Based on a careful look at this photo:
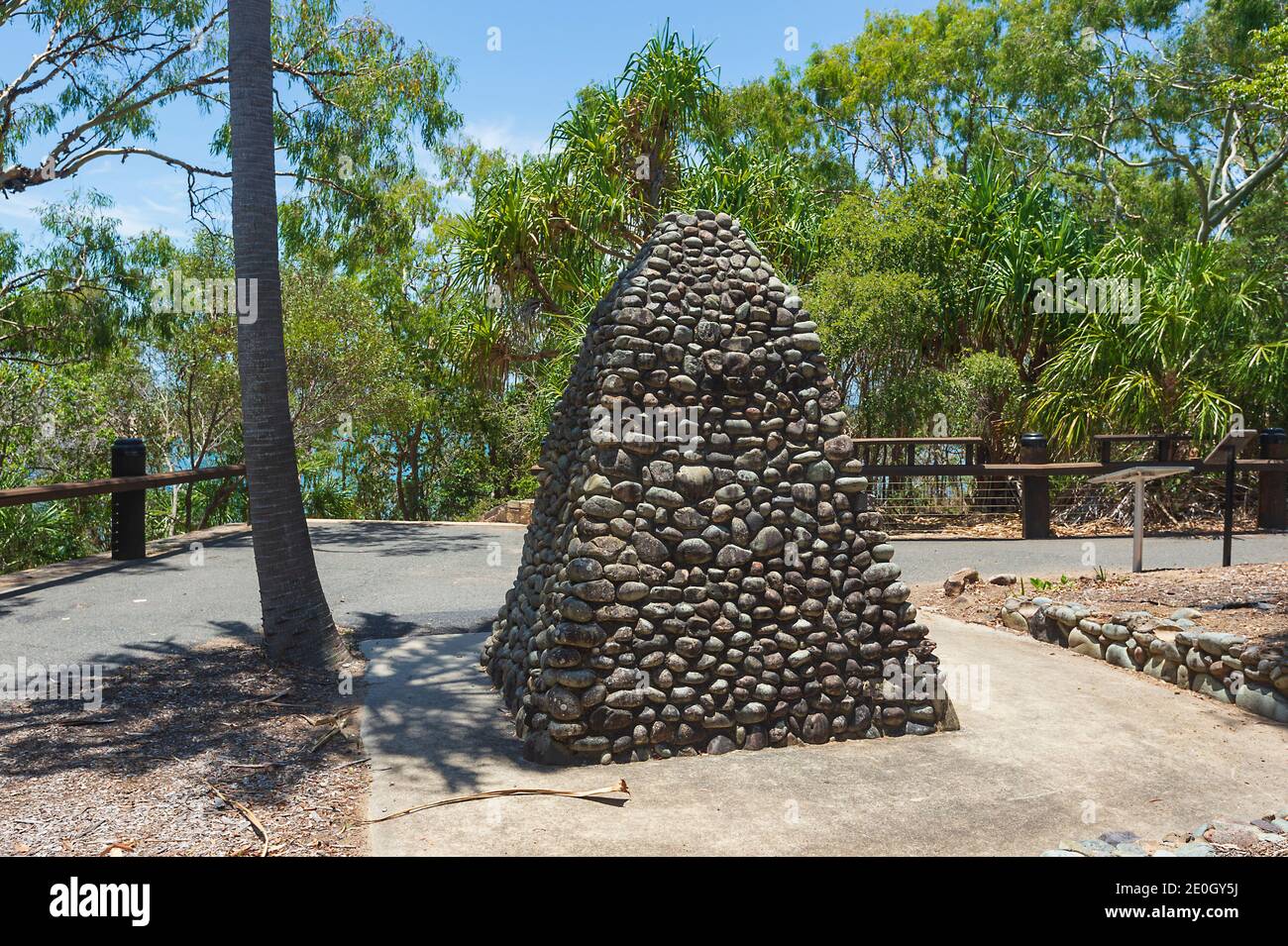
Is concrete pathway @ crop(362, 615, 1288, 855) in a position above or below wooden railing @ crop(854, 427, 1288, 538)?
below

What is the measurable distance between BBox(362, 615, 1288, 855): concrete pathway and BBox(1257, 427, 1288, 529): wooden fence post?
7.98 m

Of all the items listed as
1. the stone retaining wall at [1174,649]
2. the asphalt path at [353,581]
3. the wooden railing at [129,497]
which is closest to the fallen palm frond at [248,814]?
the asphalt path at [353,581]

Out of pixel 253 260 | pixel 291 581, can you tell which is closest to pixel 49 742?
pixel 291 581

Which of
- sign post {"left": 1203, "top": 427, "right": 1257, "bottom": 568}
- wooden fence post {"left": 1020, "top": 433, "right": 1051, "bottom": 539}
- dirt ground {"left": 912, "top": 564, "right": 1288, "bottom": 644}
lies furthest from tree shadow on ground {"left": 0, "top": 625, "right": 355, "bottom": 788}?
wooden fence post {"left": 1020, "top": 433, "right": 1051, "bottom": 539}

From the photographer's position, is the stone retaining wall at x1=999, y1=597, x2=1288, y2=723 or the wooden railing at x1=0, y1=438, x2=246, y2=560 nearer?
the stone retaining wall at x1=999, y1=597, x2=1288, y2=723

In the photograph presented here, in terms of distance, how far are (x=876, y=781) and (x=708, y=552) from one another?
1.47 m

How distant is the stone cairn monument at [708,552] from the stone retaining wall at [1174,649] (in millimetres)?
2139

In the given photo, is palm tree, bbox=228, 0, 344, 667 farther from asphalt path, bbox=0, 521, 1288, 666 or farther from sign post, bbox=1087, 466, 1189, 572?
sign post, bbox=1087, 466, 1189, 572

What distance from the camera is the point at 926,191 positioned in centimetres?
1525

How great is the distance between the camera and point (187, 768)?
4.80m

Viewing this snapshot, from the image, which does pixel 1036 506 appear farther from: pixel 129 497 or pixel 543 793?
pixel 129 497

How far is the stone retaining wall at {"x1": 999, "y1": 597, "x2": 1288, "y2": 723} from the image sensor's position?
604 centimetres

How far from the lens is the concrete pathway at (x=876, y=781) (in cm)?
408

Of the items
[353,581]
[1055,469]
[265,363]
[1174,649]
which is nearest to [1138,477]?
[1174,649]
